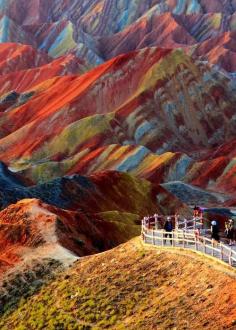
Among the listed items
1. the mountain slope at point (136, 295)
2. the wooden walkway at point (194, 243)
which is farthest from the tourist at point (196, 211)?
the mountain slope at point (136, 295)

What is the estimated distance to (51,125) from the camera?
153 m

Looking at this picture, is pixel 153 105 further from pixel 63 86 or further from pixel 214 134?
pixel 63 86

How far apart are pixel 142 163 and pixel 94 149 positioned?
13058mm

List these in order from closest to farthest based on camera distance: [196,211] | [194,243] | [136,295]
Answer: [136,295], [194,243], [196,211]

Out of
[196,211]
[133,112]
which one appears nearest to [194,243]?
[196,211]

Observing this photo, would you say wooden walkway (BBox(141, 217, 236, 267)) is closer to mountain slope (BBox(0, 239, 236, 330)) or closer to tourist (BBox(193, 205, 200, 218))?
mountain slope (BBox(0, 239, 236, 330))

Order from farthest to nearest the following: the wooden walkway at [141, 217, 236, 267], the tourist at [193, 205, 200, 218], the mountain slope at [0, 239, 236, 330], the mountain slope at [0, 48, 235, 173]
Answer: the mountain slope at [0, 48, 235, 173]
the tourist at [193, 205, 200, 218]
the wooden walkway at [141, 217, 236, 267]
the mountain slope at [0, 239, 236, 330]

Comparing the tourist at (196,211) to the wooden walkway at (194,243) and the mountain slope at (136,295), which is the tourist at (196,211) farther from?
the mountain slope at (136,295)

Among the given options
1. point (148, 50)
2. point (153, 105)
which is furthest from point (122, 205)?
point (148, 50)

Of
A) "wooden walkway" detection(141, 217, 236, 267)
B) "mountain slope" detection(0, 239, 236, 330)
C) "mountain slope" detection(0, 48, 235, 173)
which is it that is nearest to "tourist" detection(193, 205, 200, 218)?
"wooden walkway" detection(141, 217, 236, 267)

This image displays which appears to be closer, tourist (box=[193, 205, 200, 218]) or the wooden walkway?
the wooden walkway

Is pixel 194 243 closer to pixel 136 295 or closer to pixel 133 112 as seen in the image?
pixel 136 295

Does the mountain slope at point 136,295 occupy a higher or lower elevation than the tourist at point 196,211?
lower

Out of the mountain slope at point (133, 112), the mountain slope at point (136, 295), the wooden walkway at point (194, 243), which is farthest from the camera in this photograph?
the mountain slope at point (133, 112)
